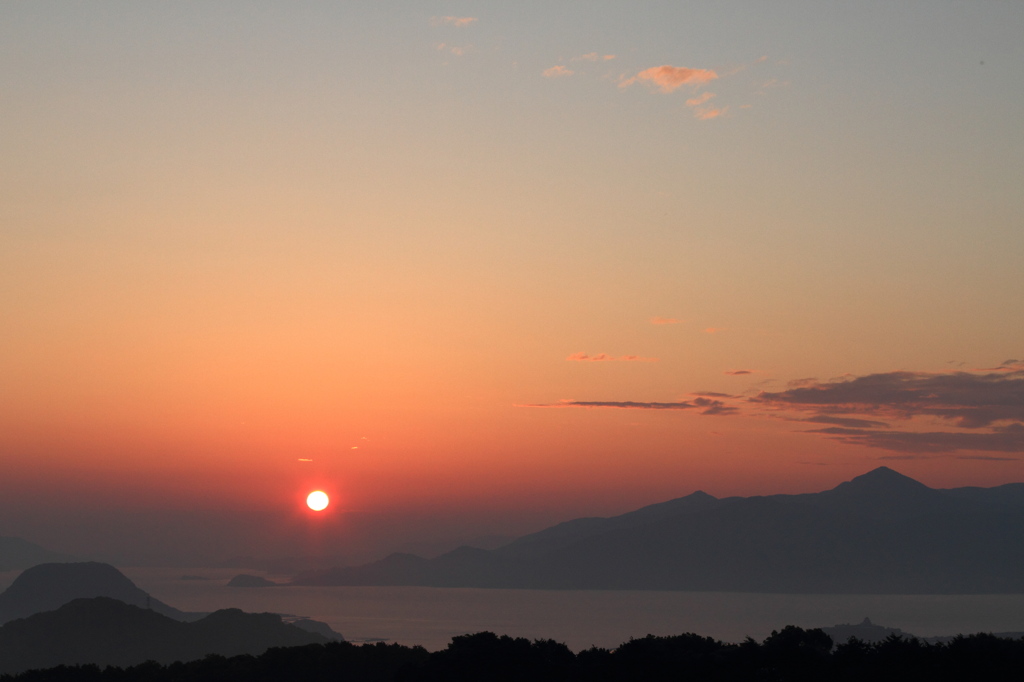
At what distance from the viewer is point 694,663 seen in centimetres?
5703

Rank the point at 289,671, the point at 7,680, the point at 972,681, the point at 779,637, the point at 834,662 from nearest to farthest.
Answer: the point at 972,681, the point at 834,662, the point at 779,637, the point at 289,671, the point at 7,680

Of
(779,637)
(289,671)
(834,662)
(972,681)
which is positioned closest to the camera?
(972,681)

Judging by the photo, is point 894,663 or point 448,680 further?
point 448,680

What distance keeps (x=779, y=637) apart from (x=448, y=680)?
75.3 feet

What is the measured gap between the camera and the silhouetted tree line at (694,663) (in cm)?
5075

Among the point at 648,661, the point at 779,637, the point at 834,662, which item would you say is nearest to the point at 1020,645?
the point at 834,662

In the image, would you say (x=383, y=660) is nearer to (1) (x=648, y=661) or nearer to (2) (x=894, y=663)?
(1) (x=648, y=661)

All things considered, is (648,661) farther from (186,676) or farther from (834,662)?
(186,676)

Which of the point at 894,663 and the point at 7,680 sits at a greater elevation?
the point at 894,663

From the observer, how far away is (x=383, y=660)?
7312cm

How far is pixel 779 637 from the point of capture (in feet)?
192

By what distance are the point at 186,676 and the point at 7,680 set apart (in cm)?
Result: 1929

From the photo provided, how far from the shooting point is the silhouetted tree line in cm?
5075

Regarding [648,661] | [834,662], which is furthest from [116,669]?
[834,662]
